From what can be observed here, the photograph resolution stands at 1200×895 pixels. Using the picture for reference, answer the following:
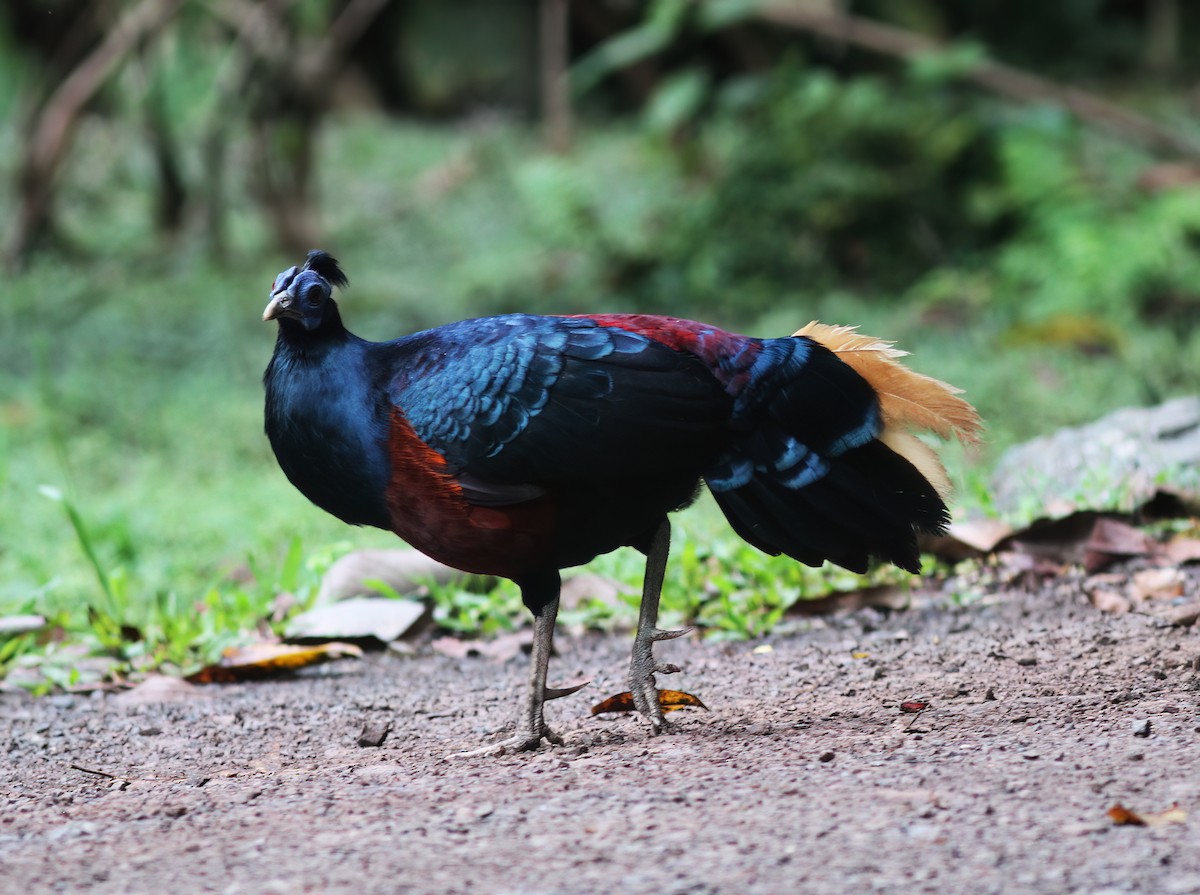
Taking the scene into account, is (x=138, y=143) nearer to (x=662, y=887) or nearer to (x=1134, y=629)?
(x=1134, y=629)

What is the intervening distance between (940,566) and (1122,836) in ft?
8.65

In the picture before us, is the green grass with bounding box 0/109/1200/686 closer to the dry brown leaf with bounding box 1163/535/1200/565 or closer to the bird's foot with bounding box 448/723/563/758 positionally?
the dry brown leaf with bounding box 1163/535/1200/565

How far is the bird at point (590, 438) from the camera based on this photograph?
3.29 m

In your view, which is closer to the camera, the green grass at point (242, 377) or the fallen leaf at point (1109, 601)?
the fallen leaf at point (1109, 601)

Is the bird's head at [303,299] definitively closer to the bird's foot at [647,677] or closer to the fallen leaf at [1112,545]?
the bird's foot at [647,677]

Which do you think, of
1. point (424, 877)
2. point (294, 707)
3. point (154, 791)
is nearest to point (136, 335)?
point (294, 707)

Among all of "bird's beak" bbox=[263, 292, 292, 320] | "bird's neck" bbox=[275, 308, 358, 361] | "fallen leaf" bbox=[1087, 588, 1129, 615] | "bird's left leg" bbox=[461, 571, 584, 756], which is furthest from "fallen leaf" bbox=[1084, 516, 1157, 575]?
"bird's beak" bbox=[263, 292, 292, 320]

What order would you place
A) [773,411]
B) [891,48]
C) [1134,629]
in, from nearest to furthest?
[773,411] → [1134,629] → [891,48]

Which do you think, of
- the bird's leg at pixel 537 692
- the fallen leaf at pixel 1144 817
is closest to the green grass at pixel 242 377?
the bird's leg at pixel 537 692

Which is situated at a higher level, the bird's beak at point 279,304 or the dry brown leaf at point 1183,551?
the bird's beak at point 279,304

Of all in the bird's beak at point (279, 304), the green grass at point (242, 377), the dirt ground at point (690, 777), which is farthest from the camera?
the green grass at point (242, 377)

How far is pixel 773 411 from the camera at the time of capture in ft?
11.4

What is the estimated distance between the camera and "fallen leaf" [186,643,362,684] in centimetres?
450

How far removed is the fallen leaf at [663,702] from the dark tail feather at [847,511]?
1.49 feet
